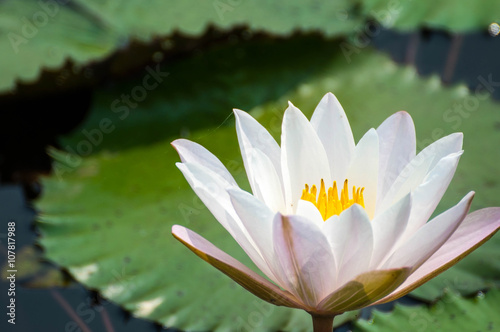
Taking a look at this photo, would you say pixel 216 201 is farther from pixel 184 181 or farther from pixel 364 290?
pixel 184 181

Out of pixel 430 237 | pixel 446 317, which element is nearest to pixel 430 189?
pixel 430 237

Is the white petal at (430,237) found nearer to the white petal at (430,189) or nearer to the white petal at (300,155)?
the white petal at (430,189)

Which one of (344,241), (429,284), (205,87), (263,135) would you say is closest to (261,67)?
(205,87)

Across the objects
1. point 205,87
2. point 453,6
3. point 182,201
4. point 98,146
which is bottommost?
point 182,201

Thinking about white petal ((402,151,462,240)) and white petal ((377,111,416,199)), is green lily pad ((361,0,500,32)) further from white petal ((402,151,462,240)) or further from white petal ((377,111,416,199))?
white petal ((402,151,462,240))

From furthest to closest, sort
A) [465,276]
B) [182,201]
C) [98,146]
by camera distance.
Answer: [98,146], [182,201], [465,276]

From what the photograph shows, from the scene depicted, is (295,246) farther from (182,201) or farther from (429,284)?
(182,201)

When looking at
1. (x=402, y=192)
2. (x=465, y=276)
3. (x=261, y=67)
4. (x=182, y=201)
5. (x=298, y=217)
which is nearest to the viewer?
(x=298, y=217)
